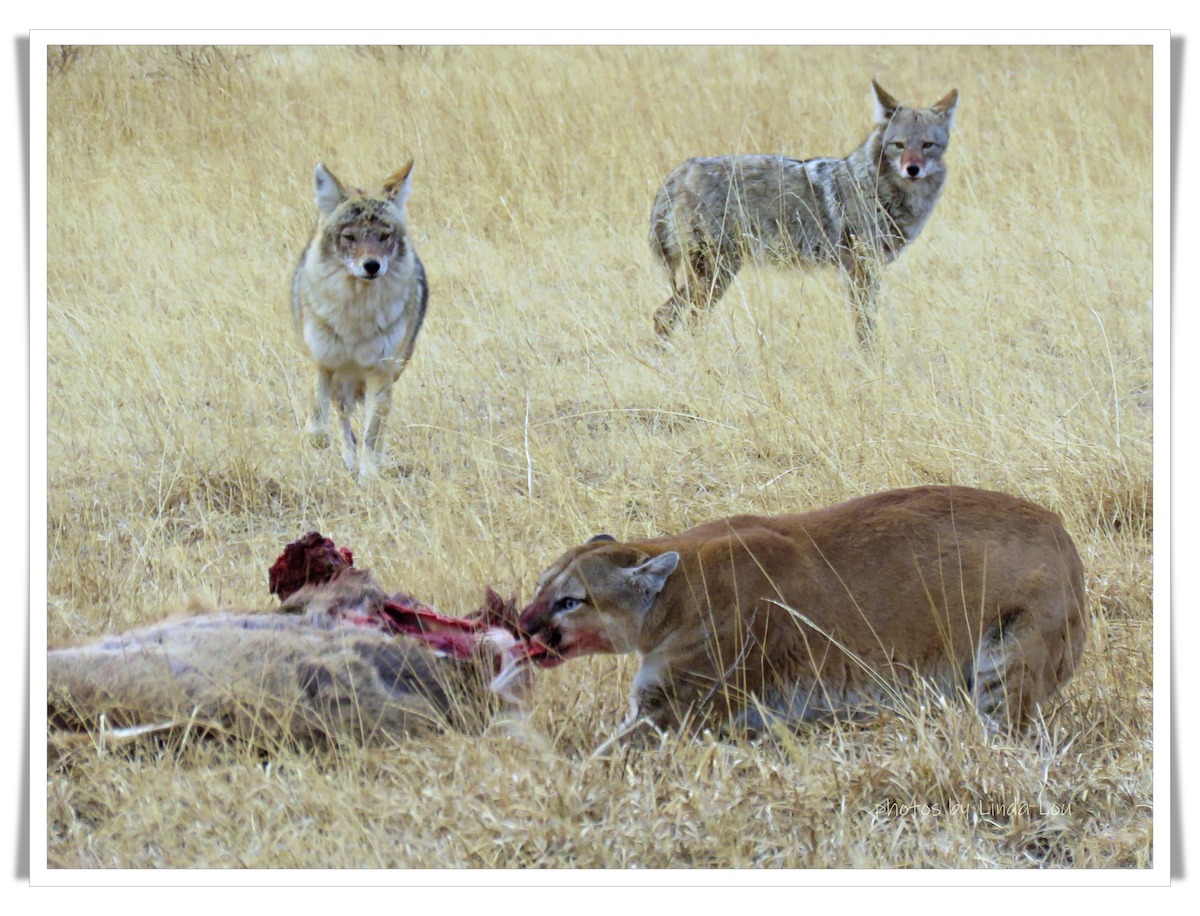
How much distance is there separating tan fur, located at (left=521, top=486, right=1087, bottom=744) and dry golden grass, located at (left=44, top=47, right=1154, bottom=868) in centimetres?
14

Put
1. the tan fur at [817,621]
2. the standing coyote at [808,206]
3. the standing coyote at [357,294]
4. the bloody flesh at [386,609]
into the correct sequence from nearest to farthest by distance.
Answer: the tan fur at [817,621] → the bloody flesh at [386,609] → the standing coyote at [357,294] → the standing coyote at [808,206]

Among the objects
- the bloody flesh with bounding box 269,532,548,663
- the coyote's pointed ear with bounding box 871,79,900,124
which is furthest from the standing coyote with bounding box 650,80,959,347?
the bloody flesh with bounding box 269,532,548,663

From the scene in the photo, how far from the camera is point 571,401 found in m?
6.99

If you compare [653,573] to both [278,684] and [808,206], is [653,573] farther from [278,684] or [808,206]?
[808,206]

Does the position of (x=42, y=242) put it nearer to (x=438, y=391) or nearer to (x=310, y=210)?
(x=438, y=391)

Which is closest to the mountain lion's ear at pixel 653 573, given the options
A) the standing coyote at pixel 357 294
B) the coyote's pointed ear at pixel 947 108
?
the standing coyote at pixel 357 294

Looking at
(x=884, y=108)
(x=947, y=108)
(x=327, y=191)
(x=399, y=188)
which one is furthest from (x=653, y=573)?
(x=947, y=108)

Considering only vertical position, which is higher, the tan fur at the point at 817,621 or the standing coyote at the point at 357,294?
the standing coyote at the point at 357,294

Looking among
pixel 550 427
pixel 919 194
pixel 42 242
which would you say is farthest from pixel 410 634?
pixel 919 194

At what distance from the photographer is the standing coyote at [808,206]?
8.55 metres

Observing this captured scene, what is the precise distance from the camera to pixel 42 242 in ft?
13.8

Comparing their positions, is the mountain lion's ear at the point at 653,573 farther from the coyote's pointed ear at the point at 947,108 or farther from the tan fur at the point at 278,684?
the coyote's pointed ear at the point at 947,108

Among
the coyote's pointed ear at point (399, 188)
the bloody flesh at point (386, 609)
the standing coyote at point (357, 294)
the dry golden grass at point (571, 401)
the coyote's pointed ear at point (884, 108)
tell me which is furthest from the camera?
the coyote's pointed ear at point (884, 108)

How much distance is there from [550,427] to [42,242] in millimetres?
2876
